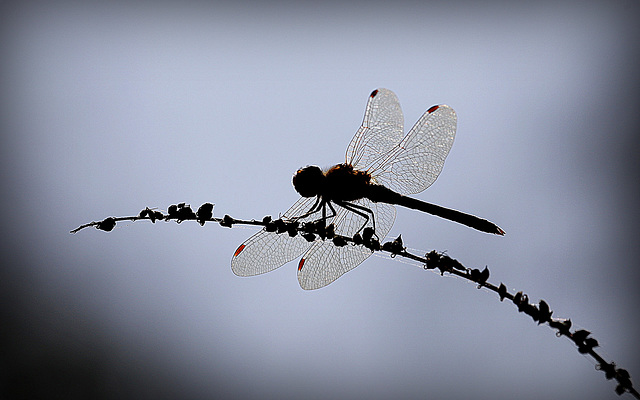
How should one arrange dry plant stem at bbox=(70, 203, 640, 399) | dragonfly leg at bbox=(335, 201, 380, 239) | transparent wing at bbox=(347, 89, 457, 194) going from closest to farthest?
1. dry plant stem at bbox=(70, 203, 640, 399)
2. dragonfly leg at bbox=(335, 201, 380, 239)
3. transparent wing at bbox=(347, 89, 457, 194)

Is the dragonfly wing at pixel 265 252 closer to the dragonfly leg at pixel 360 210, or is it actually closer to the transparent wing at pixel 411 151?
the dragonfly leg at pixel 360 210

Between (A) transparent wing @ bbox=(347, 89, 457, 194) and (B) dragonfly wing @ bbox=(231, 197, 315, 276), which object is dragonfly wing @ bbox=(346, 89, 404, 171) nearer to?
(A) transparent wing @ bbox=(347, 89, 457, 194)

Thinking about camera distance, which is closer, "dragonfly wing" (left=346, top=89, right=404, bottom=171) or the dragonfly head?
the dragonfly head

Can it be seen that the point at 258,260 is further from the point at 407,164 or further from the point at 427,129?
the point at 427,129

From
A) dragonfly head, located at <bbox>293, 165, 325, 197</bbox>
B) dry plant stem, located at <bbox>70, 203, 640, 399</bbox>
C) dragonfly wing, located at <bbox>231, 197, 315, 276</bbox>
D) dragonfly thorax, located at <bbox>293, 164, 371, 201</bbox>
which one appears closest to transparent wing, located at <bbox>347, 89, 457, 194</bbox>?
dragonfly thorax, located at <bbox>293, 164, 371, 201</bbox>

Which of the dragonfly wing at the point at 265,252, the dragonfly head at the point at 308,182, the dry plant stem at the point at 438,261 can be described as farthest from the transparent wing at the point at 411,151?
the dry plant stem at the point at 438,261

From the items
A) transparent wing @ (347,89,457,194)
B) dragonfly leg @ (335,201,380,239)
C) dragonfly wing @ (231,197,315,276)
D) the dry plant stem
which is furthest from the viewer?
transparent wing @ (347,89,457,194)

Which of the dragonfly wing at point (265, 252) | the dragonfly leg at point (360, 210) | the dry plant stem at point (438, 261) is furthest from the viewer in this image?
the dragonfly leg at point (360, 210)

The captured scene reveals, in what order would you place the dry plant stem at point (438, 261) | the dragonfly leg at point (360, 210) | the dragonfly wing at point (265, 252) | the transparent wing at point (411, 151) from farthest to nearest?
the transparent wing at point (411, 151) → the dragonfly leg at point (360, 210) → the dragonfly wing at point (265, 252) → the dry plant stem at point (438, 261)
